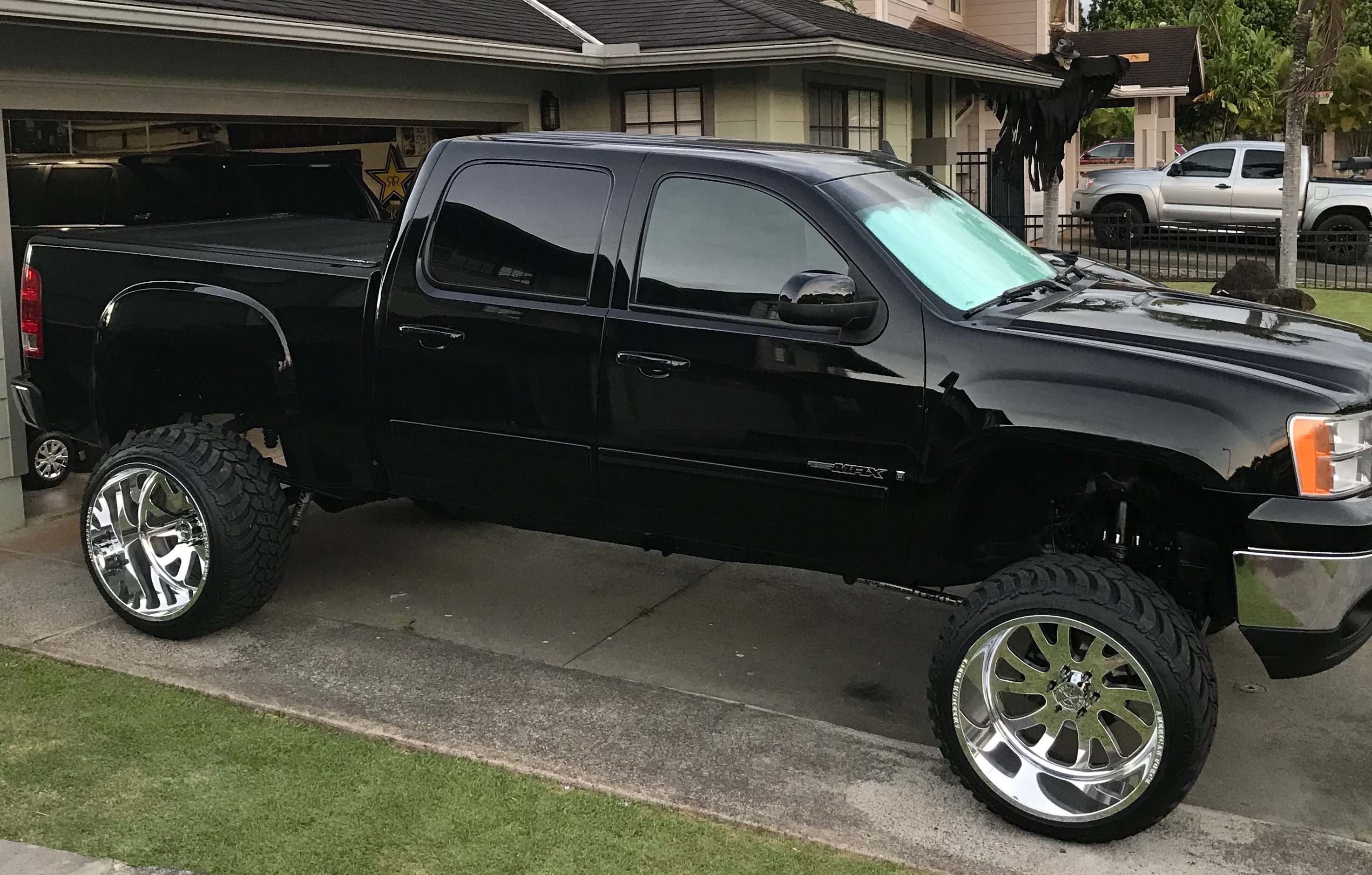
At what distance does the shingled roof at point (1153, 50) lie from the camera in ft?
108

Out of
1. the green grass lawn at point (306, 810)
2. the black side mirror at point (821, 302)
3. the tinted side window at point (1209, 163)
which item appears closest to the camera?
the green grass lawn at point (306, 810)

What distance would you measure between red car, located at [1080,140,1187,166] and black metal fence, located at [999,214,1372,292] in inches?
321

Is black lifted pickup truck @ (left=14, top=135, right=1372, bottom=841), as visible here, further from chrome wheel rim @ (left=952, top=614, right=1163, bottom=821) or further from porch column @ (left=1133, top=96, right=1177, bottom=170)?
porch column @ (left=1133, top=96, right=1177, bottom=170)

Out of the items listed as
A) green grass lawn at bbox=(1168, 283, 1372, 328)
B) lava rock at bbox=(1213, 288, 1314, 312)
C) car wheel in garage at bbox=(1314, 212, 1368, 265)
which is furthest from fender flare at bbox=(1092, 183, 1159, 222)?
lava rock at bbox=(1213, 288, 1314, 312)

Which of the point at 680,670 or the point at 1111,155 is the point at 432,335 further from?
the point at 1111,155

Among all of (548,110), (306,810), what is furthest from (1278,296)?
(306,810)

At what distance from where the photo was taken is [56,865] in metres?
3.93

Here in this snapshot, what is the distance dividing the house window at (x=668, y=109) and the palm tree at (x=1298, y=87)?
718 cm

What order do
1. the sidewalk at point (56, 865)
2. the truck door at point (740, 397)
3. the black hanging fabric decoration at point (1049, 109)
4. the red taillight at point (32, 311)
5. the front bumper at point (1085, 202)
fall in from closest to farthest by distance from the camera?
1. the sidewalk at point (56, 865)
2. the truck door at point (740, 397)
3. the red taillight at point (32, 311)
4. the black hanging fabric decoration at point (1049, 109)
5. the front bumper at point (1085, 202)

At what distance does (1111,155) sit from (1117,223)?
10.9 meters

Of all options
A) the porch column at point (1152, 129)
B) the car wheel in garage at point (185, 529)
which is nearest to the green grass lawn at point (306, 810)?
the car wheel in garage at point (185, 529)

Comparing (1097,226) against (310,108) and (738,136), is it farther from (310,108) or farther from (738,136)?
(310,108)

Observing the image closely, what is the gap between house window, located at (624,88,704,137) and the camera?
13.0 m

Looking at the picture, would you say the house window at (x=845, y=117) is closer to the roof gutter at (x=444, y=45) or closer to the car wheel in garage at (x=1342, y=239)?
the roof gutter at (x=444, y=45)
